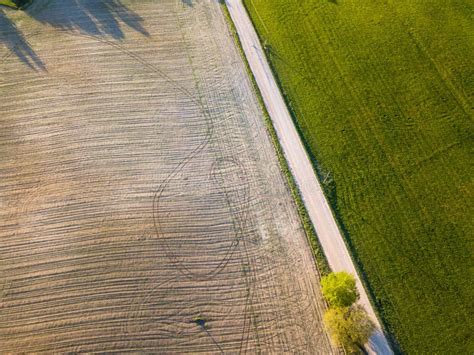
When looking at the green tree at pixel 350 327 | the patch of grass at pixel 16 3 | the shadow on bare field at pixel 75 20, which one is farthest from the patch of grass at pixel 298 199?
the patch of grass at pixel 16 3

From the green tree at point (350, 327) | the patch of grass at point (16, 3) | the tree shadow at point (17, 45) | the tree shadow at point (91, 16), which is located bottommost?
the green tree at point (350, 327)

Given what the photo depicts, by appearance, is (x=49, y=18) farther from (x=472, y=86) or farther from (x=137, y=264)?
(x=472, y=86)

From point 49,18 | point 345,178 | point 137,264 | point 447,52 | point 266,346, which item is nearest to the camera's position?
point 266,346

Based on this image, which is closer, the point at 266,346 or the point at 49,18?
the point at 266,346

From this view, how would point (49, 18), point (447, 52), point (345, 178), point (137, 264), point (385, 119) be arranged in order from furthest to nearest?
point (49, 18)
point (447, 52)
point (385, 119)
point (345, 178)
point (137, 264)

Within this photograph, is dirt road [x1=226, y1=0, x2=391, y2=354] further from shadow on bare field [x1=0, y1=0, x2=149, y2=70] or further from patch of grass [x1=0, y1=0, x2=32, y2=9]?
patch of grass [x1=0, y1=0, x2=32, y2=9]

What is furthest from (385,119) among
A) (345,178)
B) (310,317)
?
(310,317)

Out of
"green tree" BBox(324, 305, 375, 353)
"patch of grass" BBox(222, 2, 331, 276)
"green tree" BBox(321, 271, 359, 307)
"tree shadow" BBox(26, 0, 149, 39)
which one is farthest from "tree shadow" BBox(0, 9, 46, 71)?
"green tree" BBox(324, 305, 375, 353)

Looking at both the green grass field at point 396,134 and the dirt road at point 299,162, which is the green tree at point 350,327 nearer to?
the dirt road at point 299,162
